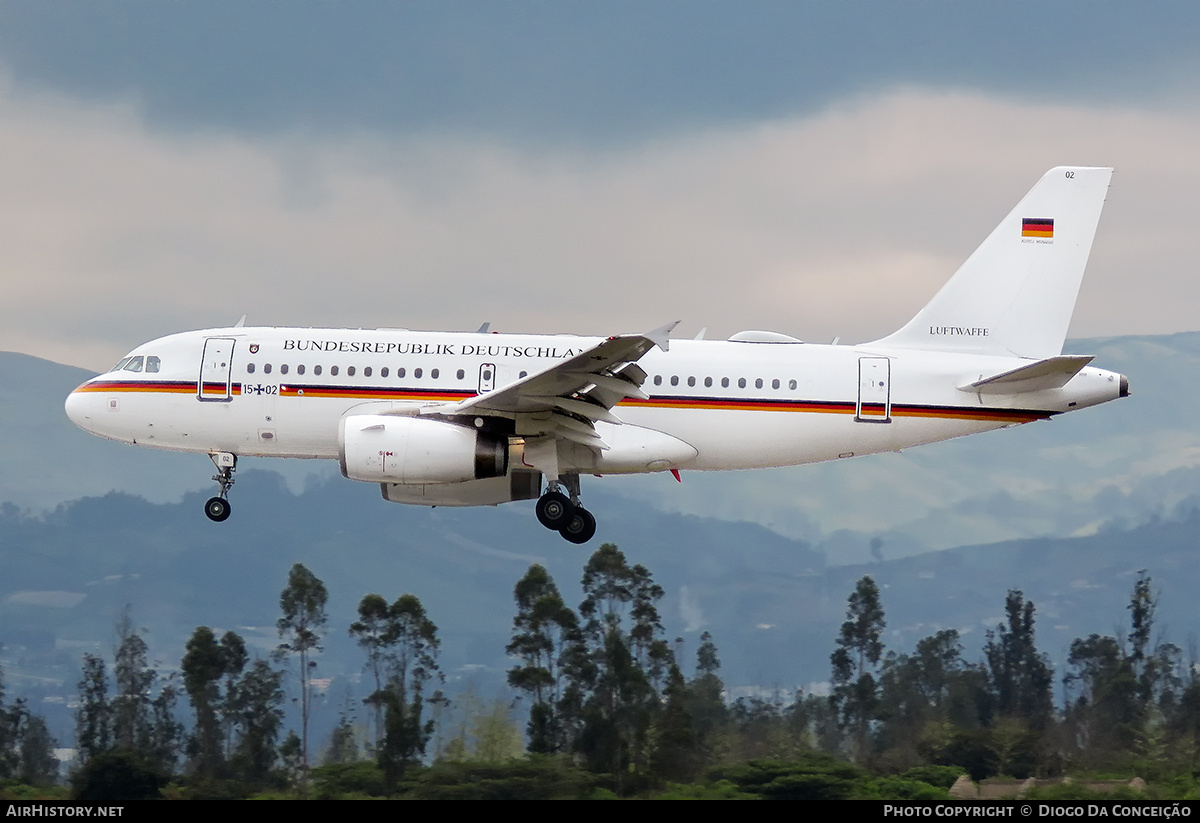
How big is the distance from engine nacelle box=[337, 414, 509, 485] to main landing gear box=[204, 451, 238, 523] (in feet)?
13.0

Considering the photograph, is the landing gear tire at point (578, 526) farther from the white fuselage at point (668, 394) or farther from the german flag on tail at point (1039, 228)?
the german flag on tail at point (1039, 228)

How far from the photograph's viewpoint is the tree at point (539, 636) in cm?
4675

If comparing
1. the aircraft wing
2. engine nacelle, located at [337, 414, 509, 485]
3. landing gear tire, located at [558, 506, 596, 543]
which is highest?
the aircraft wing

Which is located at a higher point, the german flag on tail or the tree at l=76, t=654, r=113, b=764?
the german flag on tail

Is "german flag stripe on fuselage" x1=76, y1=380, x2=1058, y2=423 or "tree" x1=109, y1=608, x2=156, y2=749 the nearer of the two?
"german flag stripe on fuselage" x1=76, y1=380, x2=1058, y2=423

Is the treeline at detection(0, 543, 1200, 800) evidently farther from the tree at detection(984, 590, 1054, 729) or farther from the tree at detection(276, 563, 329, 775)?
the tree at detection(276, 563, 329, 775)

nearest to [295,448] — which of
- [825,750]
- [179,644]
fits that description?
[825,750]

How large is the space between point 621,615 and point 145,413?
863 inches

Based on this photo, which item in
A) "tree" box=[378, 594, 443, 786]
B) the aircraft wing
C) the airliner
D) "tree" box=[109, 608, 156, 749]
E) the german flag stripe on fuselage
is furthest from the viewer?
"tree" box=[109, 608, 156, 749]

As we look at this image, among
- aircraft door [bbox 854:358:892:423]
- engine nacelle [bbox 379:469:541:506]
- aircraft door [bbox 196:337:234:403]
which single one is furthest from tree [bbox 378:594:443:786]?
aircraft door [bbox 854:358:892:423]

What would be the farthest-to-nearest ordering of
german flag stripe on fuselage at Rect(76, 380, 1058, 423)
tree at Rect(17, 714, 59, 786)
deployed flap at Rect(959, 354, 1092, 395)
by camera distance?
1. tree at Rect(17, 714, 59, 786)
2. german flag stripe on fuselage at Rect(76, 380, 1058, 423)
3. deployed flap at Rect(959, 354, 1092, 395)

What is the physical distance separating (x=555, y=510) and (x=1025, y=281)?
12871 mm

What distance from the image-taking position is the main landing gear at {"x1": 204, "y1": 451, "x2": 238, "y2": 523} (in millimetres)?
36562

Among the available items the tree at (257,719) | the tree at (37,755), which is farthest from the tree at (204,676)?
the tree at (37,755)
